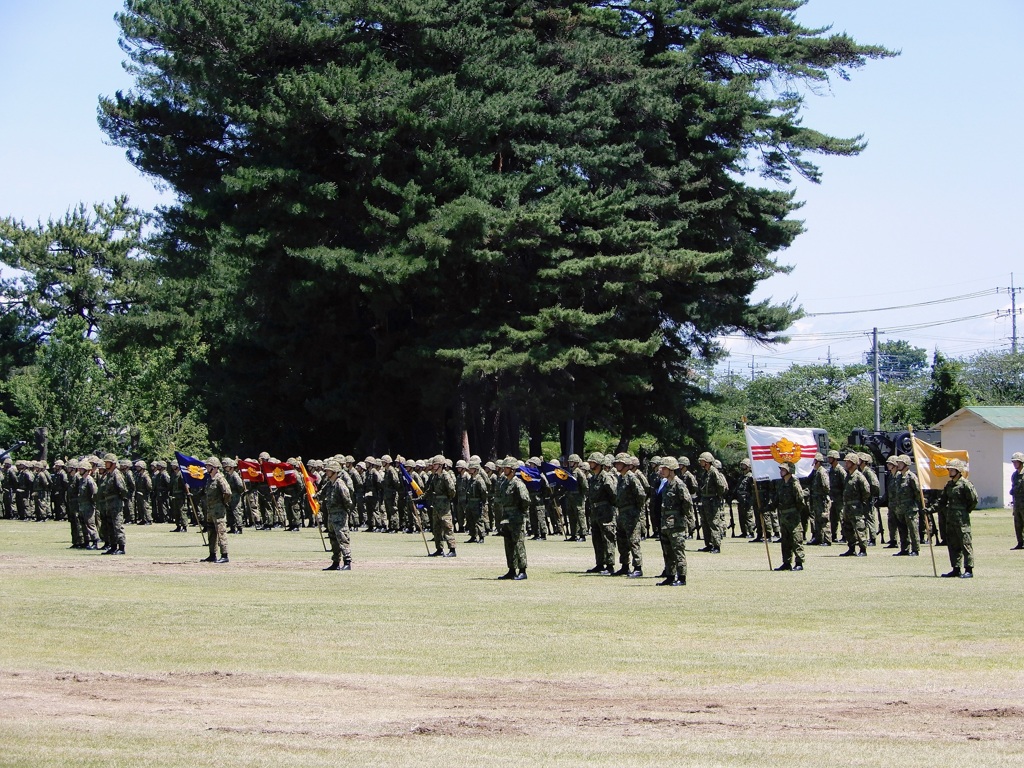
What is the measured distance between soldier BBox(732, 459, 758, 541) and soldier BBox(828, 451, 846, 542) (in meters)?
→ 1.93

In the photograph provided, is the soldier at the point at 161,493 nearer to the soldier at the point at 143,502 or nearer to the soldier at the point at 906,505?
the soldier at the point at 143,502

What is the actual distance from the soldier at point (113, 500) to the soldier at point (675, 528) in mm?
10964

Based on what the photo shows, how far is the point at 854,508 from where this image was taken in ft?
81.9

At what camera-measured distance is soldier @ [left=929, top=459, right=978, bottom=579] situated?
1988cm

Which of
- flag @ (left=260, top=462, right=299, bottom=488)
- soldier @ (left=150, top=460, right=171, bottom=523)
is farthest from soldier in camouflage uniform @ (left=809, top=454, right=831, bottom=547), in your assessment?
soldier @ (left=150, top=460, right=171, bottom=523)

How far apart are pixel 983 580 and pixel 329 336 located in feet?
96.9

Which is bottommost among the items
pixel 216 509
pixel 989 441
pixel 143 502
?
pixel 216 509

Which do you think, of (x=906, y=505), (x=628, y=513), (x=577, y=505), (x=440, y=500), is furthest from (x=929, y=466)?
(x=577, y=505)

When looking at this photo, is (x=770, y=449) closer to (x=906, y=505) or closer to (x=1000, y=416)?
(x=906, y=505)

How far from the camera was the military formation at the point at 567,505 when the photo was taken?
2031cm

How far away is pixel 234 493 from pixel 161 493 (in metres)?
9.13

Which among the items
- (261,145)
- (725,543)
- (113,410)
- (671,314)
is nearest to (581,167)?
(671,314)

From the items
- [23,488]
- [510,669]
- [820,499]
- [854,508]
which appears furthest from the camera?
[23,488]

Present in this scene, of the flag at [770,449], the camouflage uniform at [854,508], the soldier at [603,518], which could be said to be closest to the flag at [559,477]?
the camouflage uniform at [854,508]
